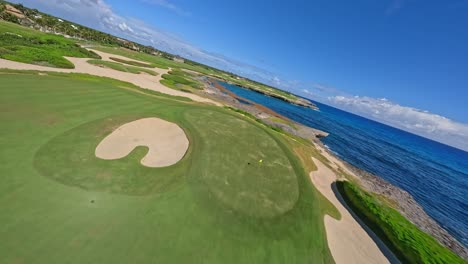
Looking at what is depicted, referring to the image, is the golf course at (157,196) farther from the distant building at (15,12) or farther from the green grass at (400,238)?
the distant building at (15,12)

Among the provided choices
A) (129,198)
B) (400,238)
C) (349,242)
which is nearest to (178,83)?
(129,198)

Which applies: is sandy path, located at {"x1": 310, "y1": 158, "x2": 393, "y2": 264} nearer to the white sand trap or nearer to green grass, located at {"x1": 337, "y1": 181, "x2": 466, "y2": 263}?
green grass, located at {"x1": 337, "y1": 181, "x2": 466, "y2": 263}

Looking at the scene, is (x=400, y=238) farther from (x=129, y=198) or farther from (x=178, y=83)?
(x=178, y=83)

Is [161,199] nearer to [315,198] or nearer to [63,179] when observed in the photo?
[63,179]

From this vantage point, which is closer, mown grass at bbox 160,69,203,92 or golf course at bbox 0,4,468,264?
golf course at bbox 0,4,468,264

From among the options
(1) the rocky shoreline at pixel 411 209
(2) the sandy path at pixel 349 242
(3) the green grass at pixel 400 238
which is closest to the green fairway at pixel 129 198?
(2) the sandy path at pixel 349 242

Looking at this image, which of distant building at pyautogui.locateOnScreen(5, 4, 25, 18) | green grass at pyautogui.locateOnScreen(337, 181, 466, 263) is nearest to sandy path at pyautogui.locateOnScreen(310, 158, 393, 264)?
green grass at pyautogui.locateOnScreen(337, 181, 466, 263)

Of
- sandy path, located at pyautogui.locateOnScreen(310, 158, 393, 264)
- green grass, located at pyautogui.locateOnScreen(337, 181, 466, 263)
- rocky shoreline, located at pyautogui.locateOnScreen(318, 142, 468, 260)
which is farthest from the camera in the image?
rocky shoreline, located at pyautogui.locateOnScreen(318, 142, 468, 260)
